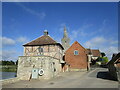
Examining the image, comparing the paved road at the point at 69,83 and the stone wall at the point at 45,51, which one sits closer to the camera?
the paved road at the point at 69,83

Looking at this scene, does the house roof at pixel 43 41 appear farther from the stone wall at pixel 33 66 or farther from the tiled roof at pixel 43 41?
the stone wall at pixel 33 66

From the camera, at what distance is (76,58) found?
28.0 metres

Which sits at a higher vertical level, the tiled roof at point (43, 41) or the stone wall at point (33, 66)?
the tiled roof at point (43, 41)

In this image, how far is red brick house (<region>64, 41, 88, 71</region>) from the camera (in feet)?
90.5

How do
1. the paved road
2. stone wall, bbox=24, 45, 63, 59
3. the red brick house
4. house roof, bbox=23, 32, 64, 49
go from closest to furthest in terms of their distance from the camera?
the paved road → stone wall, bbox=24, 45, 63, 59 → house roof, bbox=23, 32, 64, 49 → the red brick house

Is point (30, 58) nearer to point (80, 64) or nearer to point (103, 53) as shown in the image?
point (80, 64)

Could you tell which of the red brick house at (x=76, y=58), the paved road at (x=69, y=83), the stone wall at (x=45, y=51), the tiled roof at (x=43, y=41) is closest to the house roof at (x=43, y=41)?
the tiled roof at (x=43, y=41)

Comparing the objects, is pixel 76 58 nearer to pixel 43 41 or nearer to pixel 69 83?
pixel 43 41

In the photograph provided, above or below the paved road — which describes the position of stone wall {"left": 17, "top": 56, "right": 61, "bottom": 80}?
above

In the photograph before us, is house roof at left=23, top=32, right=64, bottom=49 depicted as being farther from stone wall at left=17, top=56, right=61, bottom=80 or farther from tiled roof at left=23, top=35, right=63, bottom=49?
stone wall at left=17, top=56, right=61, bottom=80

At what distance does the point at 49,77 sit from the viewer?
15.5 meters

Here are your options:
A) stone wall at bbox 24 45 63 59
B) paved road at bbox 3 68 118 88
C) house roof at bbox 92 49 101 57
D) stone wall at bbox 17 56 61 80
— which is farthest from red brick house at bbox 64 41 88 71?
house roof at bbox 92 49 101 57

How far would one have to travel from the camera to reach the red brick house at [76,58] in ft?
90.5

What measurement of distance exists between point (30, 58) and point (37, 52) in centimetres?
668
